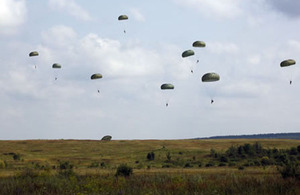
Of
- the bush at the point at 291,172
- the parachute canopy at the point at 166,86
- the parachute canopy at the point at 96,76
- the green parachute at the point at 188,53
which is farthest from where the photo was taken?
the parachute canopy at the point at 96,76

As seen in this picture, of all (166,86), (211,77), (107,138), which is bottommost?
(107,138)

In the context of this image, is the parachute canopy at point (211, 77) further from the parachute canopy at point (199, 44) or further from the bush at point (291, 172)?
the bush at point (291, 172)

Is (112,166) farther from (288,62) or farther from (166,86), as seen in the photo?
(288,62)

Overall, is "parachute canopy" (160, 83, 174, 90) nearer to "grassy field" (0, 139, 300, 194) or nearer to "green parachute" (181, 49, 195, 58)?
"green parachute" (181, 49, 195, 58)

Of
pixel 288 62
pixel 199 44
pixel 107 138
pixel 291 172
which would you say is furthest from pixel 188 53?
pixel 107 138

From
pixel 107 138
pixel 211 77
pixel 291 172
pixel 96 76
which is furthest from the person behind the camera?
pixel 107 138

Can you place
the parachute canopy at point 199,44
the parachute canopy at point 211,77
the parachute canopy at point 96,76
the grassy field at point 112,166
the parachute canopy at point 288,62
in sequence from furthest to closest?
the parachute canopy at point 96,76, the parachute canopy at point 199,44, the parachute canopy at point 288,62, the parachute canopy at point 211,77, the grassy field at point 112,166

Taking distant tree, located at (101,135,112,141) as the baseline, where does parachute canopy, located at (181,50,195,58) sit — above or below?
above

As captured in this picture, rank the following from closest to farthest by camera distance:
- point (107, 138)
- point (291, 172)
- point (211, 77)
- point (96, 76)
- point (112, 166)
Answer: point (291, 172) < point (211, 77) < point (112, 166) < point (96, 76) < point (107, 138)

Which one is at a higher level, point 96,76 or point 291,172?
point 96,76

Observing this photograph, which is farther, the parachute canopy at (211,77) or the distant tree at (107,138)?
the distant tree at (107,138)

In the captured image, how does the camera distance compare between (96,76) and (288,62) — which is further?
(96,76)

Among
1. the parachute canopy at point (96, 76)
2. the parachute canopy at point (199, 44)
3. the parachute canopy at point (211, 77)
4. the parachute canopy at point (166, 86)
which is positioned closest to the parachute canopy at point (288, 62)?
the parachute canopy at point (211, 77)

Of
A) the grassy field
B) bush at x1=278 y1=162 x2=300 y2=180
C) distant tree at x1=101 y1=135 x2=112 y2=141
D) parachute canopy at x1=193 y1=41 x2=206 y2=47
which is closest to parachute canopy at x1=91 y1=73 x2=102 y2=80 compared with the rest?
the grassy field
